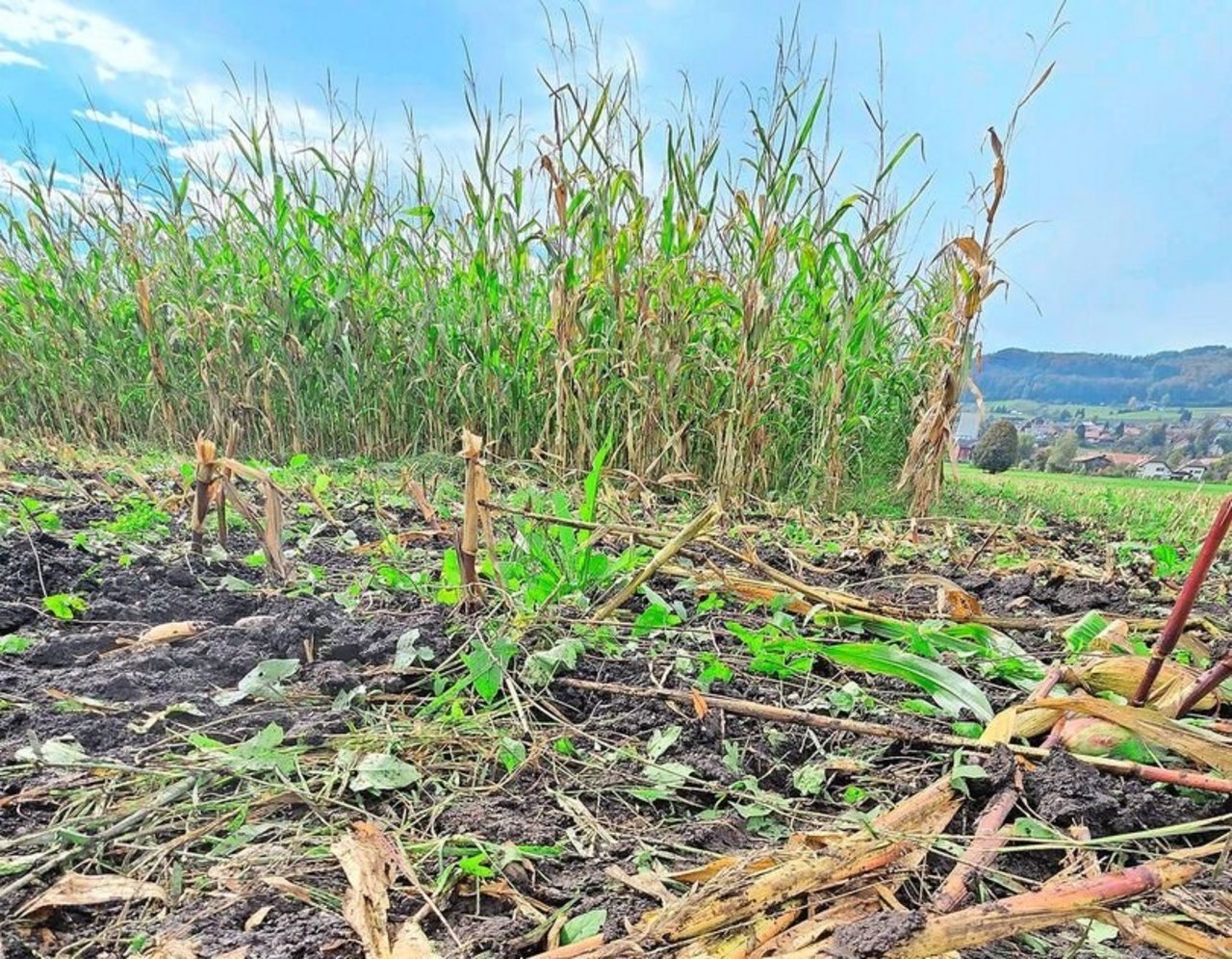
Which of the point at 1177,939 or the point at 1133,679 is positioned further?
the point at 1133,679

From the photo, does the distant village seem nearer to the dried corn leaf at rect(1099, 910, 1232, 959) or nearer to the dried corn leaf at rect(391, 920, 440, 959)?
the dried corn leaf at rect(1099, 910, 1232, 959)

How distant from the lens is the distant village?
4418 millimetres

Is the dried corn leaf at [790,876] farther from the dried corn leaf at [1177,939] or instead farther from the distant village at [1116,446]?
the distant village at [1116,446]

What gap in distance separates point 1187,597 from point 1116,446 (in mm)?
8166

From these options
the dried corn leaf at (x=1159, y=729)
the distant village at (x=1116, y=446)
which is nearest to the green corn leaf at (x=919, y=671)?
the dried corn leaf at (x=1159, y=729)

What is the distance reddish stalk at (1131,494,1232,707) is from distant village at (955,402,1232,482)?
3130mm

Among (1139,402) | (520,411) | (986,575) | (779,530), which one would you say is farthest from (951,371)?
(1139,402)

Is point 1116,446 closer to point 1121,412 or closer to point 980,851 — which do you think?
point 1121,412

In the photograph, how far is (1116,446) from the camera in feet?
24.7

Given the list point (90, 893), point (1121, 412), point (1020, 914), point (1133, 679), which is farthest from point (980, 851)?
point (1121, 412)

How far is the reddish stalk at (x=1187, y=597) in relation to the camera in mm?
688

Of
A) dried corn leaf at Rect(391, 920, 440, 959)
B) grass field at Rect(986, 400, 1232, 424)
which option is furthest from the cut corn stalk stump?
grass field at Rect(986, 400, 1232, 424)

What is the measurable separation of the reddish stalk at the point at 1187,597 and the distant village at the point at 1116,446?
123 inches

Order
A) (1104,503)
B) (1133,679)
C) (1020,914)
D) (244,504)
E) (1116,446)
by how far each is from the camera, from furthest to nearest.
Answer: (1116,446) < (1104,503) < (244,504) < (1133,679) < (1020,914)
